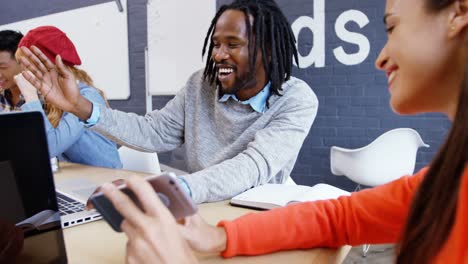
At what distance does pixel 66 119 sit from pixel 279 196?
102 cm

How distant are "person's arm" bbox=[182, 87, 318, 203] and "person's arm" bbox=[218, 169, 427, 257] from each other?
26 centimetres

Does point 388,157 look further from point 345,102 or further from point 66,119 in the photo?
point 66,119

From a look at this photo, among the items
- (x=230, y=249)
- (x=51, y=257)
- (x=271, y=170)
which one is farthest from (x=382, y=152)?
(x=51, y=257)

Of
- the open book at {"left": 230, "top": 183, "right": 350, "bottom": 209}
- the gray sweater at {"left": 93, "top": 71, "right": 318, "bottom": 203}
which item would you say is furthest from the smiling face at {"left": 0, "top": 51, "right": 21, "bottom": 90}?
the open book at {"left": 230, "top": 183, "right": 350, "bottom": 209}

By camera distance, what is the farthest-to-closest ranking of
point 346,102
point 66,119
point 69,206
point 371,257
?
point 346,102, point 371,257, point 66,119, point 69,206

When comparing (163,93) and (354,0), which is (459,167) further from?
(163,93)

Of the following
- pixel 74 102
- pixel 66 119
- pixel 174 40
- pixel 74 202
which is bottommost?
pixel 74 202

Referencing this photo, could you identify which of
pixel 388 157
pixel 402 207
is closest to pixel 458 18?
pixel 402 207

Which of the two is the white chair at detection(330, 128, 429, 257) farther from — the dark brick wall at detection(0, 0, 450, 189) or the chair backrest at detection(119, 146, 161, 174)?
the chair backrest at detection(119, 146, 161, 174)

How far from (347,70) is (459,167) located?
95.8 inches

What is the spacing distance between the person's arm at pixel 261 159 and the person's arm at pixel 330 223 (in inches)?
10.0

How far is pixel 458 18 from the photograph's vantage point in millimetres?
467

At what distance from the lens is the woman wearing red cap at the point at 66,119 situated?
1.51 meters

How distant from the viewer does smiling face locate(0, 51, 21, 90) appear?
79.6 inches
